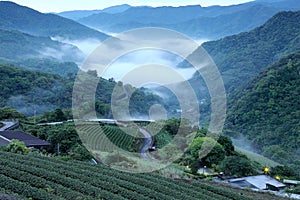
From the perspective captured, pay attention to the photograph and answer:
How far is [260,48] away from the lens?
2987 inches

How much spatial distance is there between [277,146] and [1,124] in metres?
25.0

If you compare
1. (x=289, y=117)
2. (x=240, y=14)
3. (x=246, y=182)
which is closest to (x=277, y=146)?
(x=289, y=117)

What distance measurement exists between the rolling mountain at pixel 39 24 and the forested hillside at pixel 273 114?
389 ft

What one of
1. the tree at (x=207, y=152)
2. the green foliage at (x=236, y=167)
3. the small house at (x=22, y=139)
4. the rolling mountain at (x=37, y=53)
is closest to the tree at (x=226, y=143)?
the tree at (x=207, y=152)

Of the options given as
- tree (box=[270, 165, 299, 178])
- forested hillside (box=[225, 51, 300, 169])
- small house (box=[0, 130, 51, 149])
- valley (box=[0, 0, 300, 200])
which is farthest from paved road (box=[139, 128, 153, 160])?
forested hillside (box=[225, 51, 300, 169])

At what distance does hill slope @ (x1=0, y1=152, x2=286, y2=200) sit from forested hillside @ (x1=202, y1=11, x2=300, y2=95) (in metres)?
53.4

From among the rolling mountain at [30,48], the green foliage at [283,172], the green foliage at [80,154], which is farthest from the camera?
the rolling mountain at [30,48]

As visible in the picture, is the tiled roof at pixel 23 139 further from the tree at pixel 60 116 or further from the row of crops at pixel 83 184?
the tree at pixel 60 116

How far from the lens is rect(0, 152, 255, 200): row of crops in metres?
10.4

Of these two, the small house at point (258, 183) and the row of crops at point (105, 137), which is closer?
the small house at point (258, 183)

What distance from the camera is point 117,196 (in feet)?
37.1

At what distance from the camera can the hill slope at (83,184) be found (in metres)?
10.4

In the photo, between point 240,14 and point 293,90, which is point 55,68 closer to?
Answer: point 293,90

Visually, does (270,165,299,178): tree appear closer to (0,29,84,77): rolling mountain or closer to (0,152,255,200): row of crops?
(0,152,255,200): row of crops
